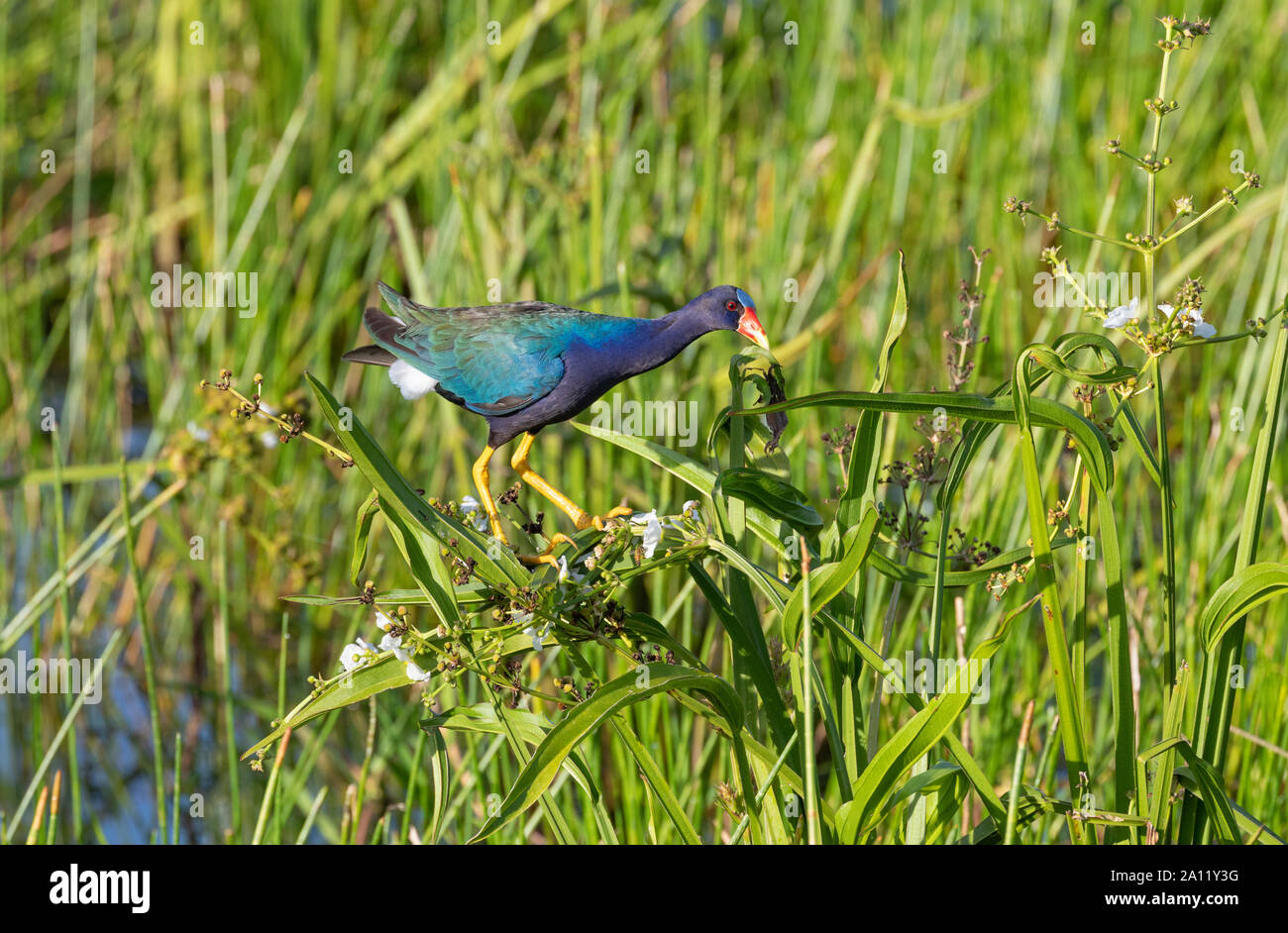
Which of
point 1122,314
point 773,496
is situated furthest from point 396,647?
point 1122,314

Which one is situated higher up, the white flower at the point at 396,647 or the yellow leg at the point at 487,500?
the yellow leg at the point at 487,500

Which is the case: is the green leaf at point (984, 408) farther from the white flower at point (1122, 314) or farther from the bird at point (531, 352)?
the bird at point (531, 352)

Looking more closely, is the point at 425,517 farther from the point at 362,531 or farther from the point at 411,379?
the point at 411,379

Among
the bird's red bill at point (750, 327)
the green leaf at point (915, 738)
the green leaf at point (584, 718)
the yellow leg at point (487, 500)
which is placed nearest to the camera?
the green leaf at point (584, 718)

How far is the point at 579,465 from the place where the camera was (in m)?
3.08

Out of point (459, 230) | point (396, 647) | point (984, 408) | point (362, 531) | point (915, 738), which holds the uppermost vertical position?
point (459, 230)

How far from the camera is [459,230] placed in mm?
3598

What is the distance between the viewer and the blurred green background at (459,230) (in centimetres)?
342

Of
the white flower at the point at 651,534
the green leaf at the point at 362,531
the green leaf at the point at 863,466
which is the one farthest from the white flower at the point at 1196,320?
the green leaf at the point at 362,531

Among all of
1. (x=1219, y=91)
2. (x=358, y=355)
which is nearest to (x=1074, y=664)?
(x=358, y=355)

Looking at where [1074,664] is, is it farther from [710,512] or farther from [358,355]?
[358,355]

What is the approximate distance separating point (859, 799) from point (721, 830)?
113cm

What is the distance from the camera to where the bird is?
1.51 m

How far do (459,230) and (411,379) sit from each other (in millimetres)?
2017
